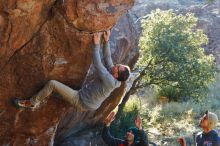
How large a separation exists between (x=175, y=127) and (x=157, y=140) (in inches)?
90.1

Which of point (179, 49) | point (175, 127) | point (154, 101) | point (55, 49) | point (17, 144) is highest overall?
point (55, 49)

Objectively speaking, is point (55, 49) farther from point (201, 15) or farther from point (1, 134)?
point (201, 15)

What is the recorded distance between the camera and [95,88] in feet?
27.5

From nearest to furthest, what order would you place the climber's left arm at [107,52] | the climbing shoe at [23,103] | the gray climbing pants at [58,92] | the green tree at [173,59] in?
the gray climbing pants at [58,92]
the climber's left arm at [107,52]
the climbing shoe at [23,103]
the green tree at [173,59]

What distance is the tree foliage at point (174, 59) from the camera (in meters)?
20.1

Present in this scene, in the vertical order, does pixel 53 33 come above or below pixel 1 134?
above

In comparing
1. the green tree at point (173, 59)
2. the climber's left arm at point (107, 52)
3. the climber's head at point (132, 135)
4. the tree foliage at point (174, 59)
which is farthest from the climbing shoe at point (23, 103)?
the tree foliage at point (174, 59)

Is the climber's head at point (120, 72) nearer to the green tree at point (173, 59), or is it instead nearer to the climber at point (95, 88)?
the climber at point (95, 88)

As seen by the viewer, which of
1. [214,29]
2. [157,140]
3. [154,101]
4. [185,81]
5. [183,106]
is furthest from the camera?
[214,29]

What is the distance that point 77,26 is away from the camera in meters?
8.28

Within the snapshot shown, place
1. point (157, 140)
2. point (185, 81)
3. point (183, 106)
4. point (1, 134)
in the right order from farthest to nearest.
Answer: point (183, 106) < point (185, 81) < point (157, 140) < point (1, 134)

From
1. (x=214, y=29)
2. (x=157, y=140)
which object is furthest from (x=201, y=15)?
(x=157, y=140)

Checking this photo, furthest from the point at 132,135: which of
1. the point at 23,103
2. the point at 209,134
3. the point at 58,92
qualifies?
the point at 23,103

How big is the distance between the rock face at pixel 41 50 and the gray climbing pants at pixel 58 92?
11.7 inches
